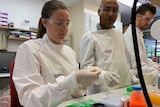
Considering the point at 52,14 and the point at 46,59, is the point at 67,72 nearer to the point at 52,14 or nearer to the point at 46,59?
the point at 46,59

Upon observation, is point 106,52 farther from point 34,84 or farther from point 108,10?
point 34,84

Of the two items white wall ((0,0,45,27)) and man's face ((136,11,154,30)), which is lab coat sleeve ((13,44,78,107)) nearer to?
man's face ((136,11,154,30))

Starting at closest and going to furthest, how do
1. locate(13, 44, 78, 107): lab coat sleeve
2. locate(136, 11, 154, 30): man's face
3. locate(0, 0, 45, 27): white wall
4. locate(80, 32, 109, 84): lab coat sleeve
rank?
1. locate(13, 44, 78, 107): lab coat sleeve
2. locate(80, 32, 109, 84): lab coat sleeve
3. locate(136, 11, 154, 30): man's face
4. locate(0, 0, 45, 27): white wall

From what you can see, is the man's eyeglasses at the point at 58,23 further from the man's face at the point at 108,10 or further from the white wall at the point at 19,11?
the white wall at the point at 19,11

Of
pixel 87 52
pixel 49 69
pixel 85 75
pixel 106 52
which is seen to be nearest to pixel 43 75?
pixel 49 69

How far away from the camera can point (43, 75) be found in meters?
0.96

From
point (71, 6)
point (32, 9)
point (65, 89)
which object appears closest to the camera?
point (65, 89)

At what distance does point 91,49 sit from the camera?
1438 millimetres

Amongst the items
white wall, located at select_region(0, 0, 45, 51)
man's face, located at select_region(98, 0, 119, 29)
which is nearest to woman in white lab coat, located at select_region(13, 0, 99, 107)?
man's face, located at select_region(98, 0, 119, 29)

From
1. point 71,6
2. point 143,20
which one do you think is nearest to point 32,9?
point 71,6

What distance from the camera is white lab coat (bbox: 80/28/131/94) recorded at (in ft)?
4.66

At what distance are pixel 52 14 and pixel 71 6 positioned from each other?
4.04 m

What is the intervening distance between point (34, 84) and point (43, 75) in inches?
4.6

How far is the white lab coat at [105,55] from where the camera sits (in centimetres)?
142
